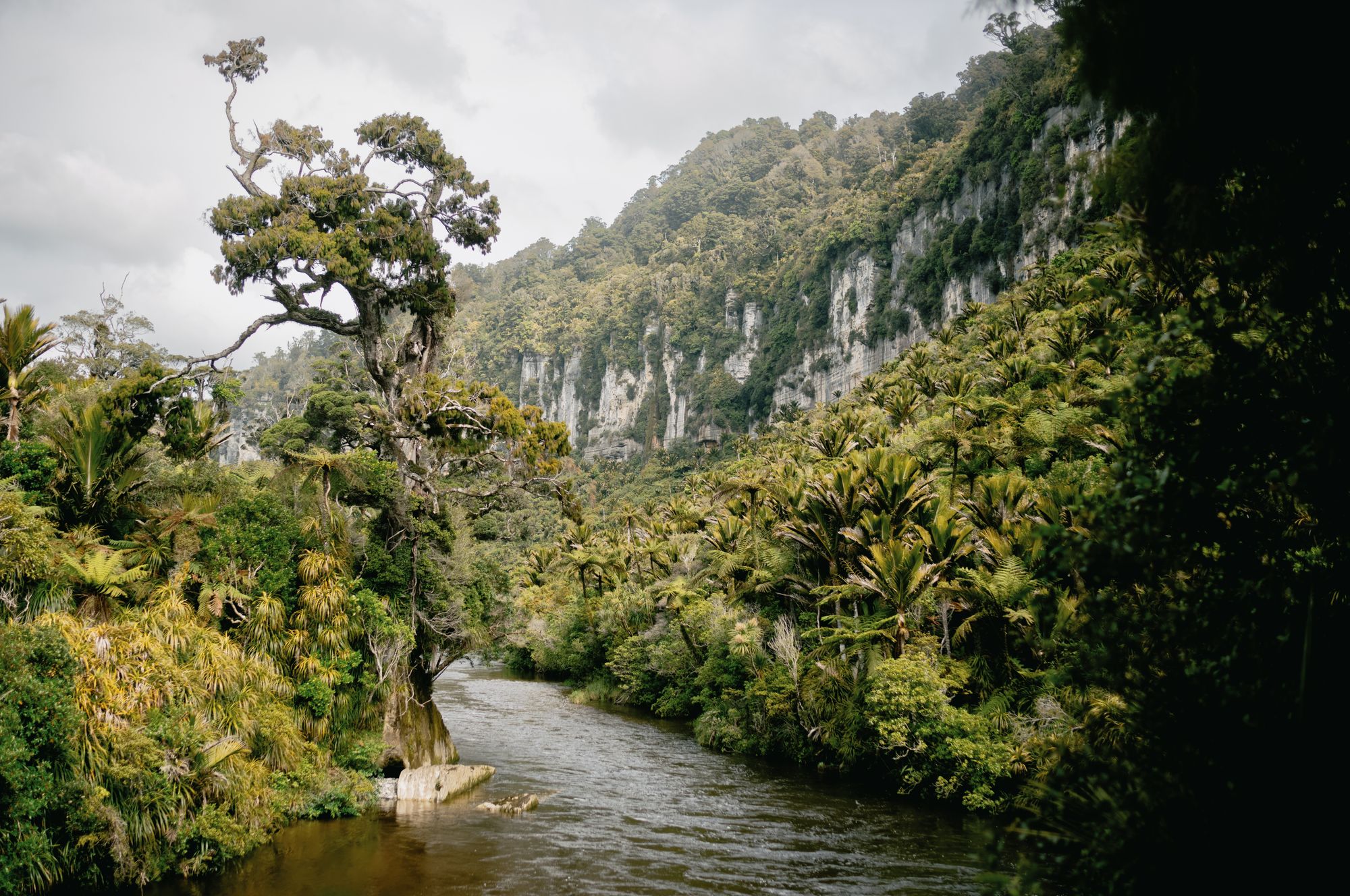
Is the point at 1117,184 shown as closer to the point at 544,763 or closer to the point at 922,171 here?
the point at 544,763

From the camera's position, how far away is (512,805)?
1753 cm

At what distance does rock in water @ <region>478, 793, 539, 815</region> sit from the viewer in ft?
57.0

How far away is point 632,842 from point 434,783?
202 inches

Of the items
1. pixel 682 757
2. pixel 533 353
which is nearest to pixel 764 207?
pixel 533 353

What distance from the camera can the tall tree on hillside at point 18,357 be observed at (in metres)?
15.4

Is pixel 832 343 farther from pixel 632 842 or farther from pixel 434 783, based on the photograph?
pixel 632 842

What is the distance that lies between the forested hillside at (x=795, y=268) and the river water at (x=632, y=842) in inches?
538

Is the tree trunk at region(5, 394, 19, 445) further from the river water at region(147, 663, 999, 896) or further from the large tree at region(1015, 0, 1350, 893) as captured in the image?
the large tree at region(1015, 0, 1350, 893)

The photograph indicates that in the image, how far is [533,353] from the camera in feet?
509

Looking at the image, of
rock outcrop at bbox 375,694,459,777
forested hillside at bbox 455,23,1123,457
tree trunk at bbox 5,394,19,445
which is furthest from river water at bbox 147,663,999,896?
forested hillside at bbox 455,23,1123,457

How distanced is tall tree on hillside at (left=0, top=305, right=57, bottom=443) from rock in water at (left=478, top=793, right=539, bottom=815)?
12268 mm

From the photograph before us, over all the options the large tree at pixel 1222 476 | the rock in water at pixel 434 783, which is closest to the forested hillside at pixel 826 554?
the large tree at pixel 1222 476

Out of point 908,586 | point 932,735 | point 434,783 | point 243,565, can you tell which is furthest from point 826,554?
point 243,565

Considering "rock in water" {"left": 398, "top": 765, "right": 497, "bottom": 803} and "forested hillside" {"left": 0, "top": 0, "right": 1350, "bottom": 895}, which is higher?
"forested hillside" {"left": 0, "top": 0, "right": 1350, "bottom": 895}
